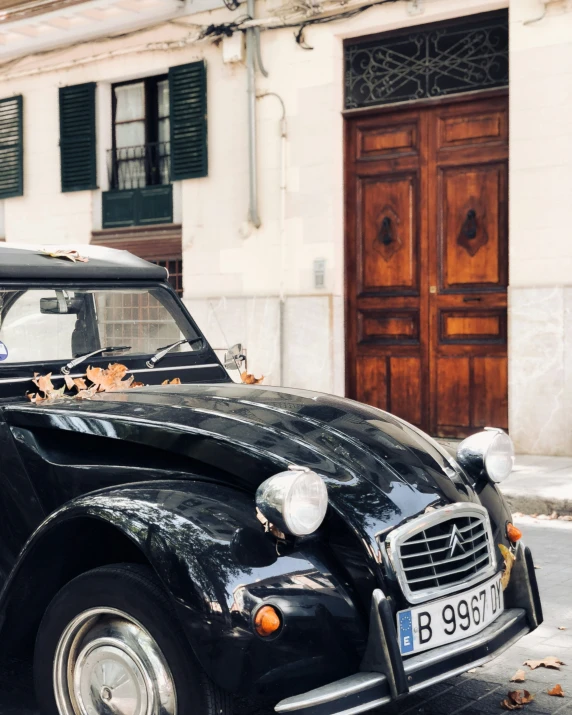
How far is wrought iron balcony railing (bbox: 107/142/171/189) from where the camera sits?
12492 millimetres

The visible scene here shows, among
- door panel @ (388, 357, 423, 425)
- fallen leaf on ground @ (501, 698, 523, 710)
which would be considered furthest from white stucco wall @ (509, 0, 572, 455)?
fallen leaf on ground @ (501, 698, 523, 710)

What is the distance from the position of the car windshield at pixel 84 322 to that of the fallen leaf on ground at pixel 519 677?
2.05 metres

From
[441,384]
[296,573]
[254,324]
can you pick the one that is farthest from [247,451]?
[254,324]

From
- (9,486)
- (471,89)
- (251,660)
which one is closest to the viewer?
(251,660)

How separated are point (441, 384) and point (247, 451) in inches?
298

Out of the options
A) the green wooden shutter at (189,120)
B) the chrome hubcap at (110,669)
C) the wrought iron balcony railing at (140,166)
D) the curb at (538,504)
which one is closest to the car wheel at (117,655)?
the chrome hubcap at (110,669)

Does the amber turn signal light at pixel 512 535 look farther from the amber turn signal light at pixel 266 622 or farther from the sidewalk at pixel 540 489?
the sidewalk at pixel 540 489

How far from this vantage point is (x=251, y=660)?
282cm

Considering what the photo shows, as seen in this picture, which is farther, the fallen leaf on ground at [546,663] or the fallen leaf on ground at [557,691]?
the fallen leaf on ground at [546,663]

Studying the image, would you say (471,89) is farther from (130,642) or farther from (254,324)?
(130,642)

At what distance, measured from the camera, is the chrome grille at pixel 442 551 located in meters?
3.10

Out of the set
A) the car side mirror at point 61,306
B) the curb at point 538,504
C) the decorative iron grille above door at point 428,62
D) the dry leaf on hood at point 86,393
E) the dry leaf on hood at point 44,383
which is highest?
the decorative iron grille above door at point 428,62

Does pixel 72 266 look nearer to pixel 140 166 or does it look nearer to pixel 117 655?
pixel 117 655

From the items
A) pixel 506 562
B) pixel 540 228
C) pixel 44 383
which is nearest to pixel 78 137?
pixel 540 228
